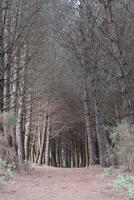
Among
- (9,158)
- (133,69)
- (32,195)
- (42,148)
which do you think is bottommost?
(32,195)

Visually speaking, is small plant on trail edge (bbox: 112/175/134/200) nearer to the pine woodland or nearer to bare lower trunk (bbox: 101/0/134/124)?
the pine woodland

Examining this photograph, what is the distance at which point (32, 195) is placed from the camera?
6.66m

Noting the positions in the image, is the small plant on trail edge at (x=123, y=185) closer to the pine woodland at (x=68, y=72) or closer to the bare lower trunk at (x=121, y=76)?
the pine woodland at (x=68, y=72)

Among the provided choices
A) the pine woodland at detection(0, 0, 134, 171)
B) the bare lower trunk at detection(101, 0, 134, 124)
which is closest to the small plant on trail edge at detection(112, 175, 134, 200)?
the pine woodland at detection(0, 0, 134, 171)

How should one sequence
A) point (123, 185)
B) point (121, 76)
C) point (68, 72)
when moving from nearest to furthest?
point (123, 185), point (121, 76), point (68, 72)

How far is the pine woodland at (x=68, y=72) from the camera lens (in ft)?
37.4

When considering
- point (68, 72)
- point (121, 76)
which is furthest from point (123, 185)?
point (68, 72)

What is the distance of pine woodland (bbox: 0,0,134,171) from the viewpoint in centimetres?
1141

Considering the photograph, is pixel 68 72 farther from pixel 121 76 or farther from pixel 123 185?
pixel 123 185

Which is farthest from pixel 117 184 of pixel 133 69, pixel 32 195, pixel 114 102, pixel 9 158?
pixel 114 102

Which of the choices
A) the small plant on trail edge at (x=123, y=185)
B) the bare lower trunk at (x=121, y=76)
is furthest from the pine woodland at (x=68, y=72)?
the small plant on trail edge at (x=123, y=185)

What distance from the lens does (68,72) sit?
75.0ft

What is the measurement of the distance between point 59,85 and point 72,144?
42.0 feet

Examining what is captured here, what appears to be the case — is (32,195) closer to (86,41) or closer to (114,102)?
(86,41)
